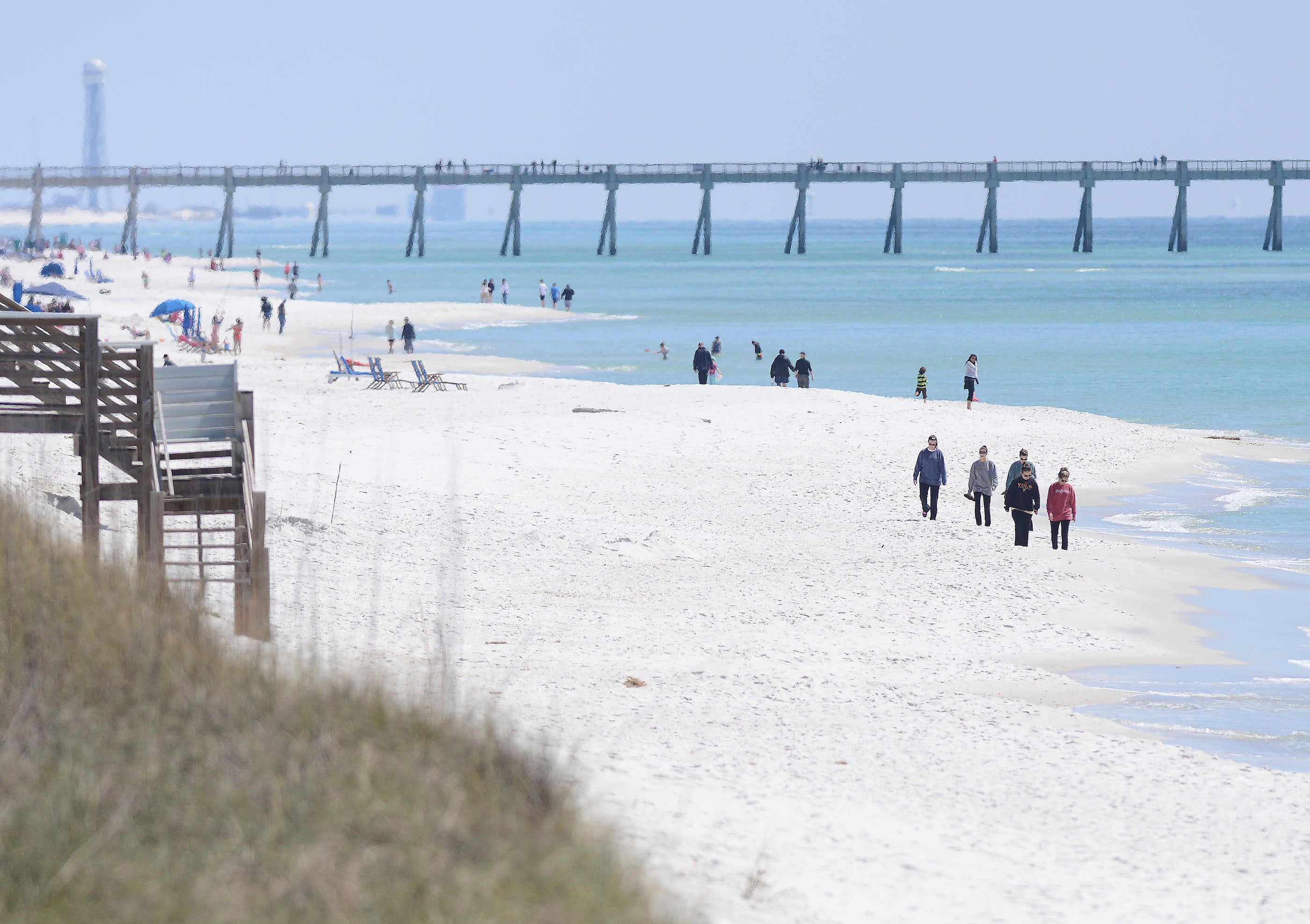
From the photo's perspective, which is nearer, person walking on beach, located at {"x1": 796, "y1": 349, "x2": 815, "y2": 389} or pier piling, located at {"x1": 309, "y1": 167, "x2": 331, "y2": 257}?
person walking on beach, located at {"x1": 796, "y1": 349, "x2": 815, "y2": 389}

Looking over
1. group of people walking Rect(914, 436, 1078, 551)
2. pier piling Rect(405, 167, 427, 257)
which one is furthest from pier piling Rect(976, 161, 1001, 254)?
group of people walking Rect(914, 436, 1078, 551)

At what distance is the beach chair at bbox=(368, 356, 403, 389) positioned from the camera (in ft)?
91.8

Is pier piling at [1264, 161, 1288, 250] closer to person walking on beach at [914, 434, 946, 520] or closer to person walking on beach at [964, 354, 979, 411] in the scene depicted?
person walking on beach at [964, 354, 979, 411]

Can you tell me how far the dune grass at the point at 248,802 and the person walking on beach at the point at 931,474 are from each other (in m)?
11.9

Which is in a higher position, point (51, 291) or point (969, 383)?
point (51, 291)

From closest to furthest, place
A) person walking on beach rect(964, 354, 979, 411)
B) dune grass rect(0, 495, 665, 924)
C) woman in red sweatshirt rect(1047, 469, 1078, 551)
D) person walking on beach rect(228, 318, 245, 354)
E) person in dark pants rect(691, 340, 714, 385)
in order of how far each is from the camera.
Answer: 1. dune grass rect(0, 495, 665, 924)
2. woman in red sweatshirt rect(1047, 469, 1078, 551)
3. person walking on beach rect(964, 354, 979, 411)
4. person in dark pants rect(691, 340, 714, 385)
5. person walking on beach rect(228, 318, 245, 354)

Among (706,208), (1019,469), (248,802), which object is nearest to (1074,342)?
(1019,469)

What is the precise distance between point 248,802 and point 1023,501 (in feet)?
38.9

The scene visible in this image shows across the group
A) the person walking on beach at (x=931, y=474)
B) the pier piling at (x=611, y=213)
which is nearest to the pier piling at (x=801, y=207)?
the pier piling at (x=611, y=213)

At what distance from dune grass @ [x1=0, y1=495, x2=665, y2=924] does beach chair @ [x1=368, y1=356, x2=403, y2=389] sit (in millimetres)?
22250

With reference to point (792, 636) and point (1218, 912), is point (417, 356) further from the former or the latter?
point (1218, 912)

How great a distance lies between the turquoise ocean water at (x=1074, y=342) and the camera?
12.0 metres

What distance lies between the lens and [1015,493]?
15.4m

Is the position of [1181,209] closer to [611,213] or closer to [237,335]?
[611,213]
